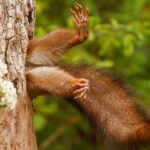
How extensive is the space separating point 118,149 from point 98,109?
0.30 m

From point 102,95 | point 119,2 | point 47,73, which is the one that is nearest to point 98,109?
point 102,95

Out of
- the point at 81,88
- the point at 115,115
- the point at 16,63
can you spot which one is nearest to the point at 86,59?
the point at 115,115

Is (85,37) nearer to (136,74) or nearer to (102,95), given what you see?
(102,95)

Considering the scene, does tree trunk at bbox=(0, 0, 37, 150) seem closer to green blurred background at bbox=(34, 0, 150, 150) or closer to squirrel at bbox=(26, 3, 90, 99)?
squirrel at bbox=(26, 3, 90, 99)

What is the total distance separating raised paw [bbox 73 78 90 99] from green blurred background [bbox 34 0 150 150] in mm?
2900

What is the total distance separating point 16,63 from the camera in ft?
15.9

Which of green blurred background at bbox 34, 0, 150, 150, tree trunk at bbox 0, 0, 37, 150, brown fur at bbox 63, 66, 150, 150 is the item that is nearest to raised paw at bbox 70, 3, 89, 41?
brown fur at bbox 63, 66, 150, 150

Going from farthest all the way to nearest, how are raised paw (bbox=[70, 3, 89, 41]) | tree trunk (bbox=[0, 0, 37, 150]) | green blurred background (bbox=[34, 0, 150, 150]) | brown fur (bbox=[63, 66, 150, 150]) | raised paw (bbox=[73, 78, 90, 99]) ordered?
green blurred background (bbox=[34, 0, 150, 150]) → raised paw (bbox=[70, 3, 89, 41]) → brown fur (bbox=[63, 66, 150, 150]) → raised paw (bbox=[73, 78, 90, 99]) → tree trunk (bbox=[0, 0, 37, 150])

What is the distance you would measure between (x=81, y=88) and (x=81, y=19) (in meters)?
0.56

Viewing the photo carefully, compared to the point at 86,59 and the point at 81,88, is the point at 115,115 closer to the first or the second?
the point at 81,88

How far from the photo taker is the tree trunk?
15.7 feet

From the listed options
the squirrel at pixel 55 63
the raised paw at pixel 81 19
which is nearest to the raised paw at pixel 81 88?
the squirrel at pixel 55 63

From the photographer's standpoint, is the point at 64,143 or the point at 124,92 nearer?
the point at 124,92

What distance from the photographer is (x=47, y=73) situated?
518cm
